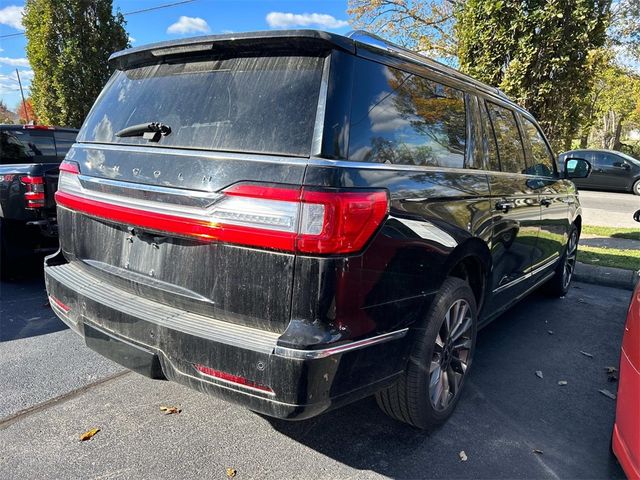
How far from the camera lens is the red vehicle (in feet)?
6.46

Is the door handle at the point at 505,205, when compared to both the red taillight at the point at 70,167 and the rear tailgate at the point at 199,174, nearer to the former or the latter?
the rear tailgate at the point at 199,174

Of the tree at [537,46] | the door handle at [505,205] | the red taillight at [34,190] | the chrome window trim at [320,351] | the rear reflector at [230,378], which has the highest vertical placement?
the tree at [537,46]

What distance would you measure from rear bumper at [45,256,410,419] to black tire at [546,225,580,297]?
375 cm

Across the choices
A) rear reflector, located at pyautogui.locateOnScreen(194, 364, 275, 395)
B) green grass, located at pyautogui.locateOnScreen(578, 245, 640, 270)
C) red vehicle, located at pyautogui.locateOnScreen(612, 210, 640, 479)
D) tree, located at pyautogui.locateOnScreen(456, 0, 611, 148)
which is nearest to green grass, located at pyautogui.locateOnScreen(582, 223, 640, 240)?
green grass, located at pyautogui.locateOnScreen(578, 245, 640, 270)

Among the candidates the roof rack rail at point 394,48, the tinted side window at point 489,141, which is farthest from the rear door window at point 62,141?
the tinted side window at point 489,141

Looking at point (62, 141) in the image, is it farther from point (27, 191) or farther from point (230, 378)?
point (230, 378)

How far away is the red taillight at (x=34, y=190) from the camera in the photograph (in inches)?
185

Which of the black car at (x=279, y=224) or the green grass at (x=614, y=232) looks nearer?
the black car at (x=279, y=224)

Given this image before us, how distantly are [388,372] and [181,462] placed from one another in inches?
45.2

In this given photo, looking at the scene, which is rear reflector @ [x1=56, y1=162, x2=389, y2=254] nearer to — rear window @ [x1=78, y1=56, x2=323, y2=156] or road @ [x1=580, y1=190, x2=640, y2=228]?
rear window @ [x1=78, y1=56, x2=323, y2=156]

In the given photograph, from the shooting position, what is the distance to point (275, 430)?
271cm

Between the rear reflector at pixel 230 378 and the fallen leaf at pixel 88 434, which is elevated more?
the rear reflector at pixel 230 378

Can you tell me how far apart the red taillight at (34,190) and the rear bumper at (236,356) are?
2782 mm

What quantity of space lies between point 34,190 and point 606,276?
6710mm
